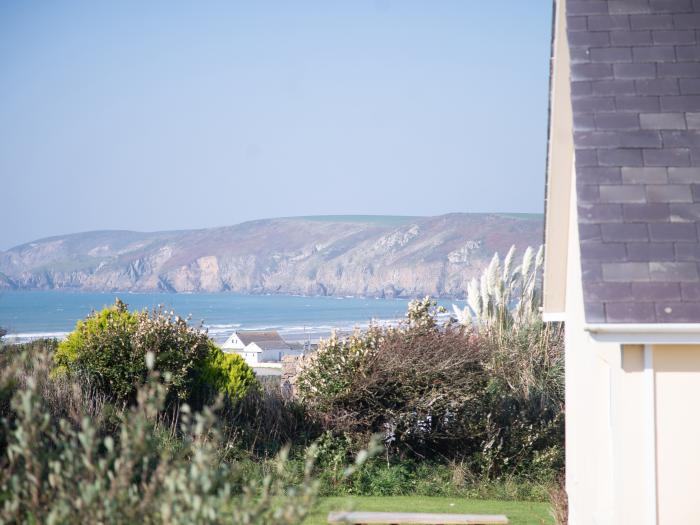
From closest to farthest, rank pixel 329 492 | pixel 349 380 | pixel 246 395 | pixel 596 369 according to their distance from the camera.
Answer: pixel 596 369, pixel 329 492, pixel 349 380, pixel 246 395

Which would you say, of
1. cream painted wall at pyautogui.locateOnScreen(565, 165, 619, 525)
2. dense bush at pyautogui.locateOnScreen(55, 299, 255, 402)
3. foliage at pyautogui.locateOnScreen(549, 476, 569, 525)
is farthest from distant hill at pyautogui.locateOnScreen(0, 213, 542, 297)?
cream painted wall at pyautogui.locateOnScreen(565, 165, 619, 525)

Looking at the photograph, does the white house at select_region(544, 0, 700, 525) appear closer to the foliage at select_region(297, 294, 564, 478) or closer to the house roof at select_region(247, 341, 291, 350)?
the foliage at select_region(297, 294, 564, 478)

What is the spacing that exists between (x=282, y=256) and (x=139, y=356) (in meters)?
144

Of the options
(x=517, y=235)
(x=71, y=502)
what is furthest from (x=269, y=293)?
(x=71, y=502)

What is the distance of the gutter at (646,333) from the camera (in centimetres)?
436

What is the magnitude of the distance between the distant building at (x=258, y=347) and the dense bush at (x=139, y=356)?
108 feet

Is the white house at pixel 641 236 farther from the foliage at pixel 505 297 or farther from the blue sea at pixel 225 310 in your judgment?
the blue sea at pixel 225 310

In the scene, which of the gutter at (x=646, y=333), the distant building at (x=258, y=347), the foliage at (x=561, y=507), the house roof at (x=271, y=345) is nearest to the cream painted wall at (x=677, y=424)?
the gutter at (x=646, y=333)

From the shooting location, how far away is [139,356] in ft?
42.5

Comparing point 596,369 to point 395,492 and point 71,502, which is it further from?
point 395,492

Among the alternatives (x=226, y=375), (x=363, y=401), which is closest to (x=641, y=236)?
(x=363, y=401)

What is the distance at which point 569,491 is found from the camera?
855 centimetres

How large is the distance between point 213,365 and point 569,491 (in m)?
6.81

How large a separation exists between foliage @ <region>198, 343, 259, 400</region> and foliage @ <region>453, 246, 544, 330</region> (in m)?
3.99
